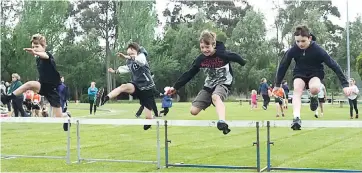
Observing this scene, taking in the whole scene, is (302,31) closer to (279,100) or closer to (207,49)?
(207,49)

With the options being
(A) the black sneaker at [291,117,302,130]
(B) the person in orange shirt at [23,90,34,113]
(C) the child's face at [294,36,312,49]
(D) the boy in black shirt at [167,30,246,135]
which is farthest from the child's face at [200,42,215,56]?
(B) the person in orange shirt at [23,90,34,113]

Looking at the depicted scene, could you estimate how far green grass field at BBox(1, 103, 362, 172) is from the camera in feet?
34.0

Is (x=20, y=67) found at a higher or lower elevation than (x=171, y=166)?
higher

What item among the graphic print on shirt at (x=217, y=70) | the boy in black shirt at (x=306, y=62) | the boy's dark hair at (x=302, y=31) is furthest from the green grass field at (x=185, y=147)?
the boy's dark hair at (x=302, y=31)

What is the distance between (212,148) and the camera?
12781 mm

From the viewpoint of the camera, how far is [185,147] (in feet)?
42.7

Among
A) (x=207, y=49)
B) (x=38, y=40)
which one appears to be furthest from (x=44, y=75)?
(x=207, y=49)

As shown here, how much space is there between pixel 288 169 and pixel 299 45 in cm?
255

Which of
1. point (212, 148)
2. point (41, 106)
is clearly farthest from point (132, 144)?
point (41, 106)

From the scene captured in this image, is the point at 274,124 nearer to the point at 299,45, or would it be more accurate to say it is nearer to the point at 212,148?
the point at 299,45

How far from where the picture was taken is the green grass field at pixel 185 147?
1037 centimetres

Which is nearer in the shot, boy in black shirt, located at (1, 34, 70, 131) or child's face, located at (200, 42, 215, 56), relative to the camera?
child's face, located at (200, 42, 215, 56)

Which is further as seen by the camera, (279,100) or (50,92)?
(279,100)

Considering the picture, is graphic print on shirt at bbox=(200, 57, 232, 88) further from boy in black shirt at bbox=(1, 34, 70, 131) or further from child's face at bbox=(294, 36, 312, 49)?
boy in black shirt at bbox=(1, 34, 70, 131)
